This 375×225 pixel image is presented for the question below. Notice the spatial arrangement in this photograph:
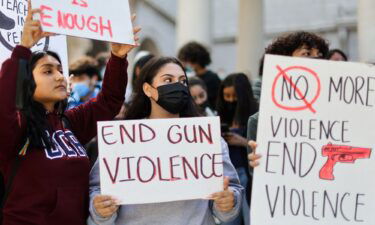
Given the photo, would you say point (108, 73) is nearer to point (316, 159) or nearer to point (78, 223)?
point (78, 223)

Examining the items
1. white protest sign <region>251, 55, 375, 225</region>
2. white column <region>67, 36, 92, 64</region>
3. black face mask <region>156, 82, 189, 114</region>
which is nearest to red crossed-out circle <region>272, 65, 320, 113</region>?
white protest sign <region>251, 55, 375, 225</region>

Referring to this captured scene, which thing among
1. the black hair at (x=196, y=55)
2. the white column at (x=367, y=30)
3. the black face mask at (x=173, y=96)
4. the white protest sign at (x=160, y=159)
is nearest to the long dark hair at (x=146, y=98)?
the black face mask at (x=173, y=96)

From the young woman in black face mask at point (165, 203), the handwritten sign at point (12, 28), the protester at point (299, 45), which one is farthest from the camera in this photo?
the protester at point (299, 45)

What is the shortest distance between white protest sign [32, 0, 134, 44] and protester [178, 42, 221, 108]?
12.0 ft

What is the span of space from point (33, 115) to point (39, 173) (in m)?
0.30

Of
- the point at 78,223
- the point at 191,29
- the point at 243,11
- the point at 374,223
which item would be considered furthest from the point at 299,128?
the point at 243,11

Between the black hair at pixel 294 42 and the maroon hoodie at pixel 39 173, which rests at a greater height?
the black hair at pixel 294 42

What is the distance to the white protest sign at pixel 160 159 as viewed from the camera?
3367mm

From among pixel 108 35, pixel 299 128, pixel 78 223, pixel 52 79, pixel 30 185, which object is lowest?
pixel 78 223

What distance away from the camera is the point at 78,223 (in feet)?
11.1

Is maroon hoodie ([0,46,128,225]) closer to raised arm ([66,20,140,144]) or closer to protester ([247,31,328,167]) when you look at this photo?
raised arm ([66,20,140,144])

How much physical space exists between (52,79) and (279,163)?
1218mm

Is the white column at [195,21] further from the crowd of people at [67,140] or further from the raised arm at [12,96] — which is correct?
the raised arm at [12,96]

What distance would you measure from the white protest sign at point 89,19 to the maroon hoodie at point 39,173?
0.31 metres
